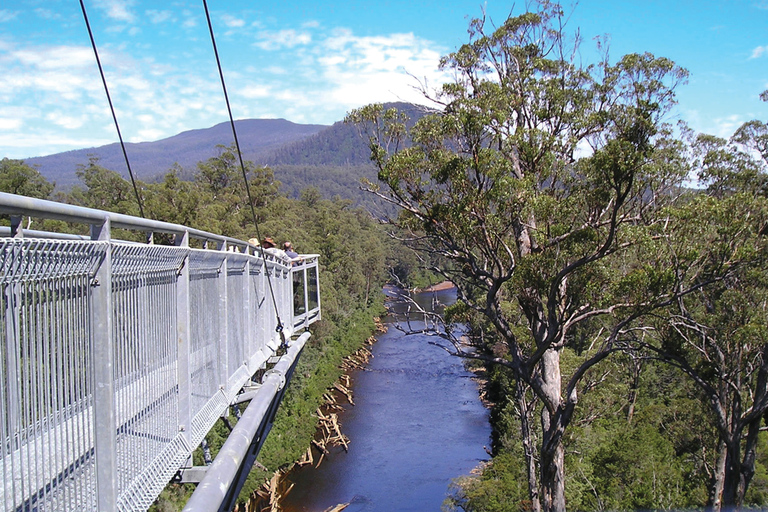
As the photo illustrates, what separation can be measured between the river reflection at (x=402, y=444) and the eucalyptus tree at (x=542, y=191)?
28.6ft

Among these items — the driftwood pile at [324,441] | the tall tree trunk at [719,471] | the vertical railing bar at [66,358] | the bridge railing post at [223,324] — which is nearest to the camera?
the vertical railing bar at [66,358]

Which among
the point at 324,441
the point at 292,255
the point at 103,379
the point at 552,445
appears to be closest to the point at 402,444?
the point at 324,441

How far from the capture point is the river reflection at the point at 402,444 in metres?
19.9

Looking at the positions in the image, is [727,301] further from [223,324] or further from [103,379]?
[103,379]

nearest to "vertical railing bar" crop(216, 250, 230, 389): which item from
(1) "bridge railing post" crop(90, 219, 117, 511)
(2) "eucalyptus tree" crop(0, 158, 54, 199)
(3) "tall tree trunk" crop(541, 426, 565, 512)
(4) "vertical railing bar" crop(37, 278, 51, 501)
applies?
(1) "bridge railing post" crop(90, 219, 117, 511)

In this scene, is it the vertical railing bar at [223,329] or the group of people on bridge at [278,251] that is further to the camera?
the group of people on bridge at [278,251]

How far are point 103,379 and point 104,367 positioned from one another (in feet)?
0.14

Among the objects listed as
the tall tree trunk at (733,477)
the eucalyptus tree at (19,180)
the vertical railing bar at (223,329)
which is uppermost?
the eucalyptus tree at (19,180)

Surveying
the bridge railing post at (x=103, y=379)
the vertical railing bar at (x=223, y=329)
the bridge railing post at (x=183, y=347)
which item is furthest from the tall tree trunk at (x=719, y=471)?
the bridge railing post at (x=103, y=379)

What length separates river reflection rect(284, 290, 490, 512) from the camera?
1994 centimetres

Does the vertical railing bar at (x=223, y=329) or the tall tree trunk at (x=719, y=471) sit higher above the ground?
the vertical railing bar at (x=223, y=329)

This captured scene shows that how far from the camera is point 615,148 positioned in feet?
30.3

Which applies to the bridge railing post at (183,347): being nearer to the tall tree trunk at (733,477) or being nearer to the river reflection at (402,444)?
the tall tree trunk at (733,477)

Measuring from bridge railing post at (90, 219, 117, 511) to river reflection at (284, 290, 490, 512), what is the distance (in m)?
17.9
